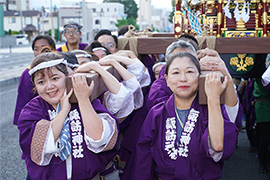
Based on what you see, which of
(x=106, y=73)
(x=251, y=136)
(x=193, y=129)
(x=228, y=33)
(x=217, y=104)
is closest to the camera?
(x=217, y=104)

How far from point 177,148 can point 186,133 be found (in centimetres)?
11

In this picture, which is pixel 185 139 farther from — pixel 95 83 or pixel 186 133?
pixel 95 83

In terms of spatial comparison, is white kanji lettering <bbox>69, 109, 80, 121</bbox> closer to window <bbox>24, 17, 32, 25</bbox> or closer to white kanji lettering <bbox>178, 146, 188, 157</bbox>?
white kanji lettering <bbox>178, 146, 188, 157</bbox>

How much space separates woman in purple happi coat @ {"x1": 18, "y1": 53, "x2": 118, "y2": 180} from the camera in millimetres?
2016

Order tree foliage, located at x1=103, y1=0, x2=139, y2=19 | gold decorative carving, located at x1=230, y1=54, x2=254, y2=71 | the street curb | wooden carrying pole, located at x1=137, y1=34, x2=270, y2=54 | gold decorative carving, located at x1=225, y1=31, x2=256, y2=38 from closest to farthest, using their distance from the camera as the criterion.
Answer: wooden carrying pole, located at x1=137, y1=34, x2=270, y2=54 < gold decorative carving, located at x1=230, y1=54, x2=254, y2=71 < gold decorative carving, located at x1=225, y1=31, x2=256, y2=38 < the street curb < tree foliage, located at x1=103, y1=0, x2=139, y2=19

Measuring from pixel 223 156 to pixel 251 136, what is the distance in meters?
3.68

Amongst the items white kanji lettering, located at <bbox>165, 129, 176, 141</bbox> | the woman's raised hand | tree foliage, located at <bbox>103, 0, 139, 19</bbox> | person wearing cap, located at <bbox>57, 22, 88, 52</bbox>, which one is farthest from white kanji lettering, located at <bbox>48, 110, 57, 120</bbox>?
tree foliage, located at <bbox>103, 0, 139, 19</bbox>

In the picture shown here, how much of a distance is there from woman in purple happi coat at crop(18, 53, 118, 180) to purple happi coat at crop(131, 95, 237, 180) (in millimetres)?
239

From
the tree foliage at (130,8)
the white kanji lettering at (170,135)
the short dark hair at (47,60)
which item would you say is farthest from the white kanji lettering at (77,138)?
the tree foliage at (130,8)

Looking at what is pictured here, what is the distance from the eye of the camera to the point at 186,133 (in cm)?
214

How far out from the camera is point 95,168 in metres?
2.09

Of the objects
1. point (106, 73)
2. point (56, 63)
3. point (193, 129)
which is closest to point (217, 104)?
point (193, 129)

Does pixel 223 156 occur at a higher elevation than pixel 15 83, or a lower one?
higher

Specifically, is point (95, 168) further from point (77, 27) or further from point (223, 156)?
point (77, 27)
